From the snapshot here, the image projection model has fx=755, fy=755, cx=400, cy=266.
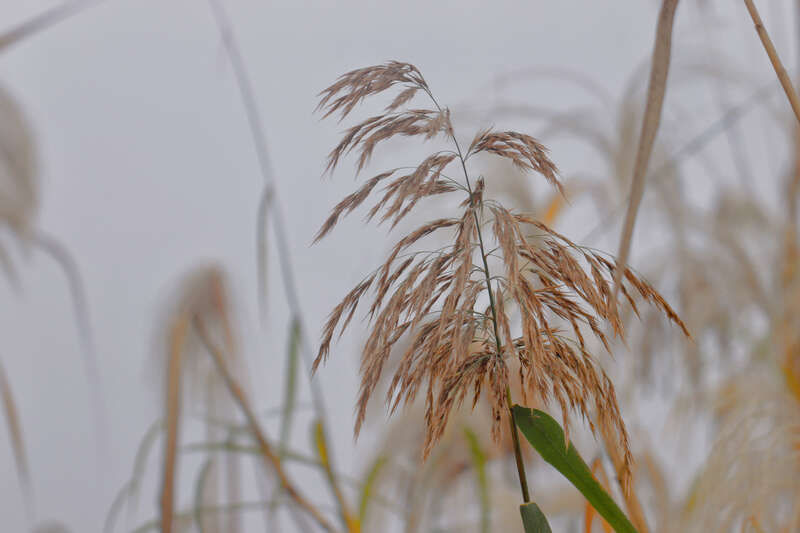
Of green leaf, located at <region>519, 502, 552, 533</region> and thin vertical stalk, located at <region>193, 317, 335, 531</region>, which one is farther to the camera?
thin vertical stalk, located at <region>193, 317, 335, 531</region>

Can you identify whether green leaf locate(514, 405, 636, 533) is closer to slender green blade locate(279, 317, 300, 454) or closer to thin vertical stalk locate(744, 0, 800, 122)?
thin vertical stalk locate(744, 0, 800, 122)

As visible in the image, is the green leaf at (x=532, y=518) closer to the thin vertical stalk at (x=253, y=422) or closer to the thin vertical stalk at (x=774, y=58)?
the thin vertical stalk at (x=774, y=58)

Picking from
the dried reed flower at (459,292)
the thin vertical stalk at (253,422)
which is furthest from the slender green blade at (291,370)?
the dried reed flower at (459,292)

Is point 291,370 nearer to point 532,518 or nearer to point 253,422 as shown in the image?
point 253,422

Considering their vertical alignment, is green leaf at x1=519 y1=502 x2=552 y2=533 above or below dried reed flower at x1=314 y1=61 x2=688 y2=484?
below

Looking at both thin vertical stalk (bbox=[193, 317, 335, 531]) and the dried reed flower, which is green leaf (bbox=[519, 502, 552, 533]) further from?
thin vertical stalk (bbox=[193, 317, 335, 531])

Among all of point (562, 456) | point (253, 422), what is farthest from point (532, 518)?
point (253, 422)

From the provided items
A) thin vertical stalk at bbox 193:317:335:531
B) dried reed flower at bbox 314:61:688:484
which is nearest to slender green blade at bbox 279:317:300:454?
thin vertical stalk at bbox 193:317:335:531

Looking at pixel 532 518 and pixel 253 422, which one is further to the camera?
pixel 253 422

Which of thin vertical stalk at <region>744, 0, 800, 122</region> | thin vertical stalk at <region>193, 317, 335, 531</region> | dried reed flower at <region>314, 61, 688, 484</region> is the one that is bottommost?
thin vertical stalk at <region>193, 317, 335, 531</region>
